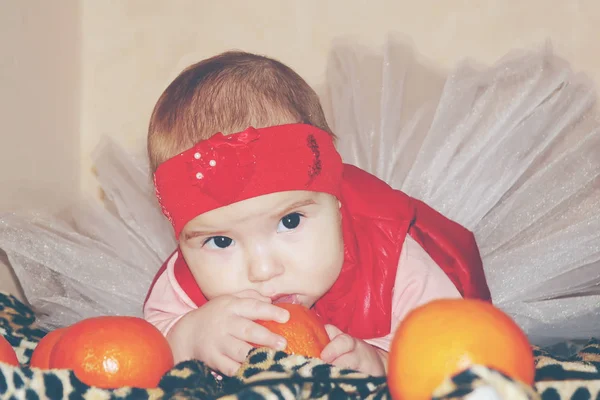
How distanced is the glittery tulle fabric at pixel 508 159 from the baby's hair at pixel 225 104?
33 cm

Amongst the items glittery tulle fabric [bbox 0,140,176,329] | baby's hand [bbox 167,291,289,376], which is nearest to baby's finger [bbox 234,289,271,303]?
baby's hand [bbox 167,291,289,376]

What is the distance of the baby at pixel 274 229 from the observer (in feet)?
3.40

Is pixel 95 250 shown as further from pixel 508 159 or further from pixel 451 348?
pixel 451 348

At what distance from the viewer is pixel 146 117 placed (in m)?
1.86

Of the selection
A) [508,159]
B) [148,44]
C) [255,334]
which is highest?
[148,44]

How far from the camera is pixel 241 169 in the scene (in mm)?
1029

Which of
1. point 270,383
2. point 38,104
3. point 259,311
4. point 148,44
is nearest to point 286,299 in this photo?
point 259,311

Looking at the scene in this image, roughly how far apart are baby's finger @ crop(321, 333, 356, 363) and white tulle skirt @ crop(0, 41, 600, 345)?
424mm

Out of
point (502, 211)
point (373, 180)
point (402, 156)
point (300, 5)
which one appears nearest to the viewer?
point (373, 180)

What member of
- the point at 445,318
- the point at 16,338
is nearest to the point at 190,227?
the point at 16,338

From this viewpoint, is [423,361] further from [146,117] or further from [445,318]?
[146,117]

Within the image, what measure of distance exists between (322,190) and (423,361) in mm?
478

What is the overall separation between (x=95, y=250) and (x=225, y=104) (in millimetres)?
533

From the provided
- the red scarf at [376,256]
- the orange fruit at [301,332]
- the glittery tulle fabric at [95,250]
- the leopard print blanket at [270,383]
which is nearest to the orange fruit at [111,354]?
the leopard print blanket at [270,383]
